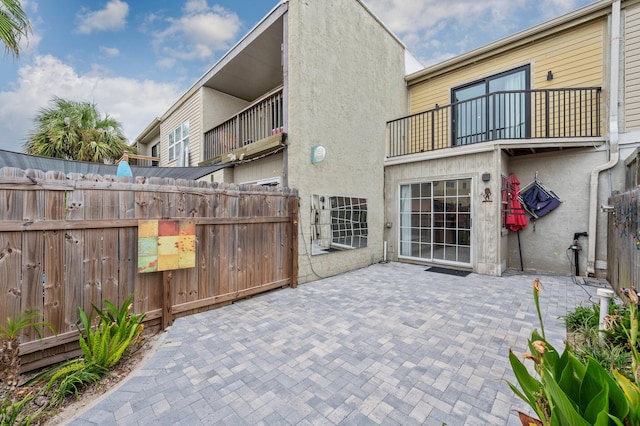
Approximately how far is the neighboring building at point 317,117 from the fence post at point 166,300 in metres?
2.53

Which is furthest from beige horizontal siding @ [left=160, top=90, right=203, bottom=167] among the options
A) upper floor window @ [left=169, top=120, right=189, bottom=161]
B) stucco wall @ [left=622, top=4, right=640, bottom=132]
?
stucco wall @ [left=622, top=4, right=640, bottom=132]

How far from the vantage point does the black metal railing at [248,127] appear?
6484 mm

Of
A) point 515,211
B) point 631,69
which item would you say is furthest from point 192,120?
point 631,69

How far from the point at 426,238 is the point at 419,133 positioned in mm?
3663

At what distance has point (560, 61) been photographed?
6.77 metres

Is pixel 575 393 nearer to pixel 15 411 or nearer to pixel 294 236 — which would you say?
pixel 15 411

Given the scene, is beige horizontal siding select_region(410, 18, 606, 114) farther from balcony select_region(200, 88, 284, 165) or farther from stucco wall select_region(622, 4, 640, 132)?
balcony select_region(200, 88, 284, 165)

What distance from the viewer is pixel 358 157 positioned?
7133 mm

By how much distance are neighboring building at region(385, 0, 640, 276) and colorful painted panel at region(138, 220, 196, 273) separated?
5793 millimetres

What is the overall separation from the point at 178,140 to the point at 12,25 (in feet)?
23.2

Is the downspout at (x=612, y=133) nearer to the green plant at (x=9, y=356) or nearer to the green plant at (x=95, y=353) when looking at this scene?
the green plant at (x=95, y=353)

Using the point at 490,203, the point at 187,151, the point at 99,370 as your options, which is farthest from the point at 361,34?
the point at 99,370

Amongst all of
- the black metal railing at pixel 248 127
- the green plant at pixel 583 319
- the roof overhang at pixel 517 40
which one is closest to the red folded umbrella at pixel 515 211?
the green plant at pixel 583 319

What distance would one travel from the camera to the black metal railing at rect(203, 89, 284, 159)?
21.3 ft
